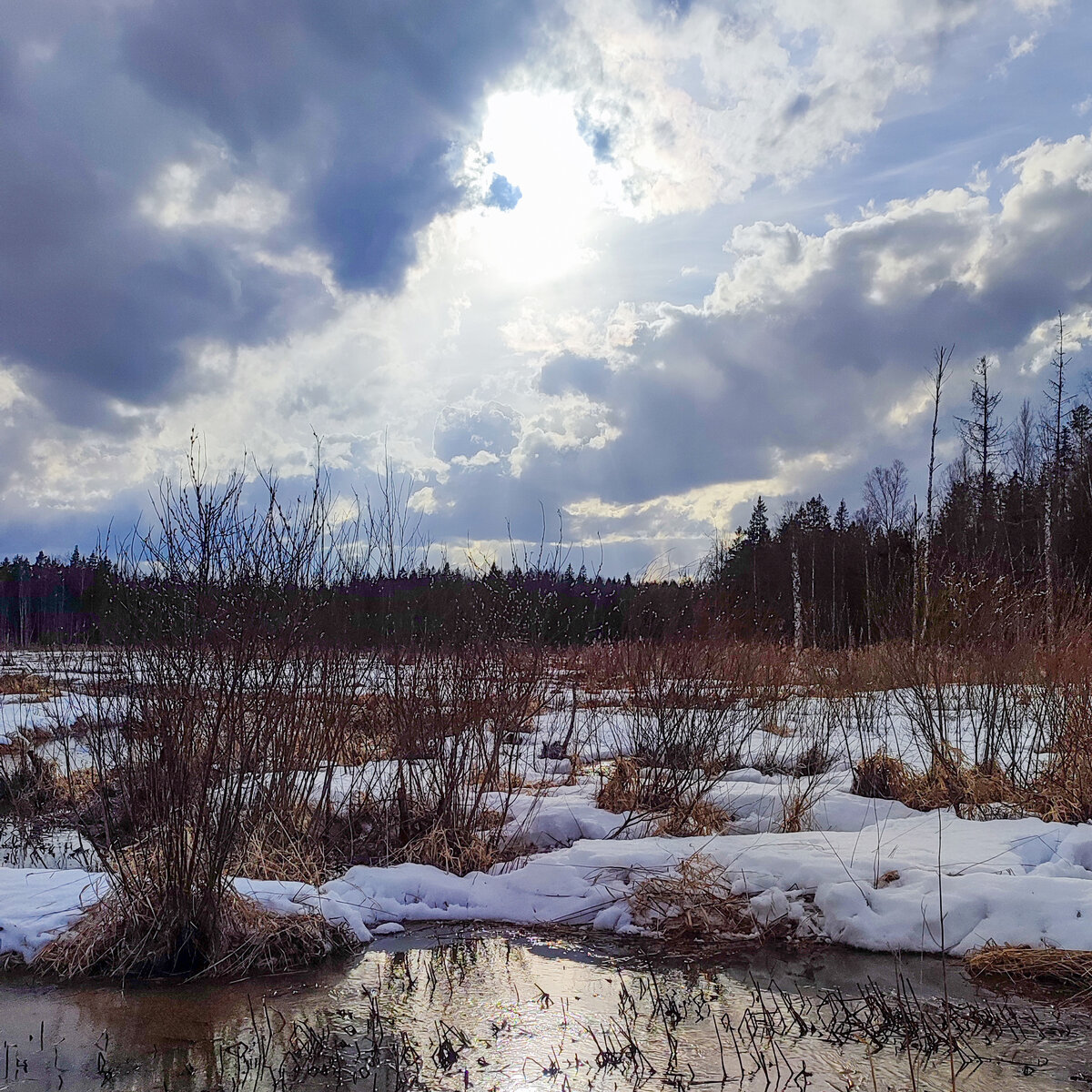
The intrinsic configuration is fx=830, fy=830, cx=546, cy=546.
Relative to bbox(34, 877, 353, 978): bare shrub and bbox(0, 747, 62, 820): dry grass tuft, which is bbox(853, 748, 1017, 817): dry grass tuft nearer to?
bbox(34, 877, 353, 978): bare shrub

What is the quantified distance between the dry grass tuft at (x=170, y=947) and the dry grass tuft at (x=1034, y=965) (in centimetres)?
364

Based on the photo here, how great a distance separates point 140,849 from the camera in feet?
15.8

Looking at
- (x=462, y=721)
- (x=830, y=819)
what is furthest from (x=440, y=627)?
(x=830, y=819)

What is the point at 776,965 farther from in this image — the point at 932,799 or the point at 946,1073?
the point at 932,799

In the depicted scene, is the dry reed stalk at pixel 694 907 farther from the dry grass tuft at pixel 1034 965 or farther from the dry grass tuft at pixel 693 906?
the dry grass tuft at pixel 1034 965

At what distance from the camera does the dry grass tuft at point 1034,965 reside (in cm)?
430

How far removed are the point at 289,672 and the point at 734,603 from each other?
5529 mm

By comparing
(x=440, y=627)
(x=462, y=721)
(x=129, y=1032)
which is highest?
(x=440, y=627)

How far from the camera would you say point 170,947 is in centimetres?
450

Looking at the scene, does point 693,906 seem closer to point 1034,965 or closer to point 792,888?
point 792,888

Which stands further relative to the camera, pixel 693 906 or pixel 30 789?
pixel 30 789

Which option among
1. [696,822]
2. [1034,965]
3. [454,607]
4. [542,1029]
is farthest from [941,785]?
[542,1029]

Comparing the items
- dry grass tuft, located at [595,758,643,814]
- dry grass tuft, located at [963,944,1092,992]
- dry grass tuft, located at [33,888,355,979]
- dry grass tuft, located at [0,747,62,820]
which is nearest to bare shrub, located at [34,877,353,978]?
dry grass tuft, located at [33,888,355,979]

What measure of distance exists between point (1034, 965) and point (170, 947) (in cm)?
464
